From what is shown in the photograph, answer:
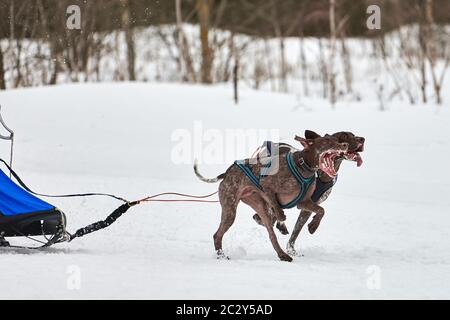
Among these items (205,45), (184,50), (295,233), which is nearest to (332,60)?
(205,45)

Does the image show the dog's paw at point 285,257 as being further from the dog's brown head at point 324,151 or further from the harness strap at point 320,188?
the dog's brown head at point 324,151

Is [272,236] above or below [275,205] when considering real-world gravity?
below

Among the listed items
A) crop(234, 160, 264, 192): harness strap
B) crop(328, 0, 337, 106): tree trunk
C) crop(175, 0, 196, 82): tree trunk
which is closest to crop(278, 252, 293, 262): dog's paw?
crop(234, 160, 264, 192): harness strap

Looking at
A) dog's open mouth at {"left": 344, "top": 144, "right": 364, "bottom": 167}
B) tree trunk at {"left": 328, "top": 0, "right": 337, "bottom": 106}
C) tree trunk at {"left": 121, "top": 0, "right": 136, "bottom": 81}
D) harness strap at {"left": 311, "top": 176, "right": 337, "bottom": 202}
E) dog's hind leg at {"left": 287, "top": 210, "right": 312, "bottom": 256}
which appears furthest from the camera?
tree trunk at {"left": 121, "top": 0, "right": 136, "bottom": 81}

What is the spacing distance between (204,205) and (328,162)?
3332mm

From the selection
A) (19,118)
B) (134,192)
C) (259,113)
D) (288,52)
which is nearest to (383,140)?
(259,113)

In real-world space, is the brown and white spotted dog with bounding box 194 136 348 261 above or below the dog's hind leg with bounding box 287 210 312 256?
above

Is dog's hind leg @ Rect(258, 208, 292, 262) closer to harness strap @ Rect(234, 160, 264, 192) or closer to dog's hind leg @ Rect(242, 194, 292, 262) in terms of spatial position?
dog's hind leg @ Rect(242, 194, 292, 262)

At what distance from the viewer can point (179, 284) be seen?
5.58 m

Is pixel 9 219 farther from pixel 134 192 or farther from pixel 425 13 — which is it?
pixel 425 13

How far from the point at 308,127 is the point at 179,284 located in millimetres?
7763

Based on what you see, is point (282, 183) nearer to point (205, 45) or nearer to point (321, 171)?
point (321, 171)

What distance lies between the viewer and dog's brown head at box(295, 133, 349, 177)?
663 centimetres

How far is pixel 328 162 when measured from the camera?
673 centimetres
